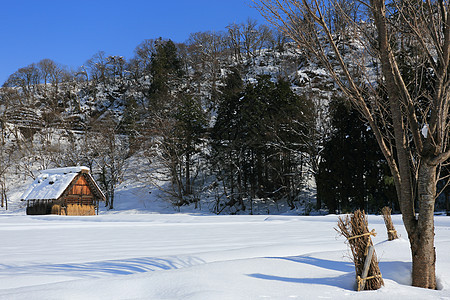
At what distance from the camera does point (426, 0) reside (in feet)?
11.9

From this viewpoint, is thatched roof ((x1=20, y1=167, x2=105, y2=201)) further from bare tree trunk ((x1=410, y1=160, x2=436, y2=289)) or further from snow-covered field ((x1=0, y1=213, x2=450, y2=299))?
bare tree trunk ((x1=410, y1=160, x2=436, y2=289))

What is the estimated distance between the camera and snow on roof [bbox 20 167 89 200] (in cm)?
2589

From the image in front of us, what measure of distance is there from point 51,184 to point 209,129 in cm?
1256

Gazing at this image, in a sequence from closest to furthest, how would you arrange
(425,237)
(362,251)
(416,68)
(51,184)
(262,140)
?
(362,251), (425,237), (416,68), (262,140), (51,184)

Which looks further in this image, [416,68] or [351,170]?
[351,170]

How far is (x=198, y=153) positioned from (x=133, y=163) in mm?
7441

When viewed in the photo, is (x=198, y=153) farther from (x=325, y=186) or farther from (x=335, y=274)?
(x=335, y=274)

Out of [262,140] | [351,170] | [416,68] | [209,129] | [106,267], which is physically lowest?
[106,267]

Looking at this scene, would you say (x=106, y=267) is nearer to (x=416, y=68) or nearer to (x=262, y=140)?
(x=416, y=68)

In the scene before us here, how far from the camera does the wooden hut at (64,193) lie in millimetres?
26000

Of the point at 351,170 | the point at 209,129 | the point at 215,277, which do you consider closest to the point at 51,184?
the point at 209,129

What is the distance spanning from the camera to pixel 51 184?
88.0 ft

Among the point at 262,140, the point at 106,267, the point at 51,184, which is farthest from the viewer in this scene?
the point at 51,184

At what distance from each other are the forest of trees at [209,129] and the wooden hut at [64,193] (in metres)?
3.15
